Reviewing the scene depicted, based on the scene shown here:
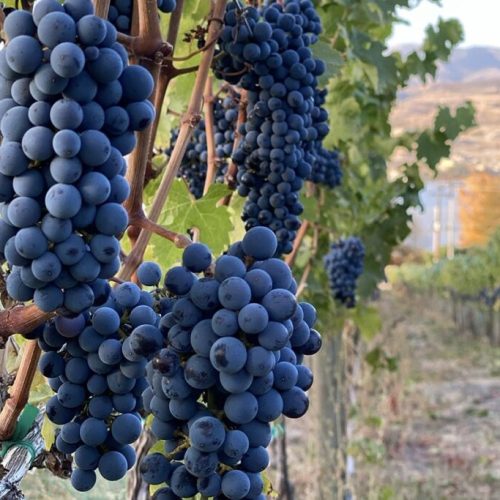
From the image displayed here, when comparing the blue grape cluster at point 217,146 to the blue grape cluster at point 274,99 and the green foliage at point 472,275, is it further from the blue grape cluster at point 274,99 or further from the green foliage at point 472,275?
the green foliage at point 472,275

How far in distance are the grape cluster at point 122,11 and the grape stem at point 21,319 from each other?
1.31ft

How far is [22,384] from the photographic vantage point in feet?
2.60

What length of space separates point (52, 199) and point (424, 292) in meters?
17.1

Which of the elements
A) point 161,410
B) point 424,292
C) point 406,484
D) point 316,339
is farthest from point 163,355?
point 424,292

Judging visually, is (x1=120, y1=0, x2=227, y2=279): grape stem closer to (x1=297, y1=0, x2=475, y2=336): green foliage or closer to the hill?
(x1=297, y1=0, x2=475, y2=336): green foliage

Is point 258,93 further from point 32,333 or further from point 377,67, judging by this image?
point 377,67

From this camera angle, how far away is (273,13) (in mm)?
1319

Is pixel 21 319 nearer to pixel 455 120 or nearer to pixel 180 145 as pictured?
pixel 180 145

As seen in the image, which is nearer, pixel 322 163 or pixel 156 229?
pixel 156 229

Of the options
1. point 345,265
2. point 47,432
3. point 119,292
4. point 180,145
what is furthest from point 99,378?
point 345,265

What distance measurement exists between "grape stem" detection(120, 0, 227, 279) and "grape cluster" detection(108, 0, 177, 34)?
0.61ft

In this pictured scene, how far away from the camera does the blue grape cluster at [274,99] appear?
4.11ft

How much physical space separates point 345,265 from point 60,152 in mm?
2771

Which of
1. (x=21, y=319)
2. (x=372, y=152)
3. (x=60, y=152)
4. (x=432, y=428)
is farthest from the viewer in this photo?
(x=432, y=428)
